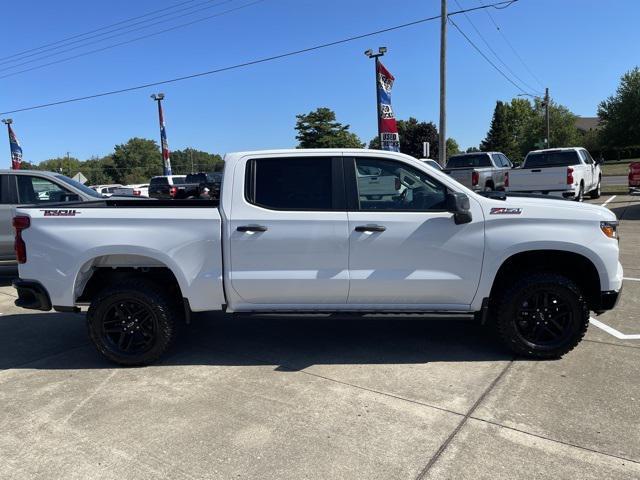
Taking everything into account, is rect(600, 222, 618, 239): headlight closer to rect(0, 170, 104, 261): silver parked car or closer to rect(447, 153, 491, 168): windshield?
rect(0, 170, 104, 261): silver parked car

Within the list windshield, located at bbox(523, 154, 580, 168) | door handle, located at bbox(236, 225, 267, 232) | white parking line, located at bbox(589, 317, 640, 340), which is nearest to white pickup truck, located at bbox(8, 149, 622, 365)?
door handle, located at bbox(236, 225, 267, 232)

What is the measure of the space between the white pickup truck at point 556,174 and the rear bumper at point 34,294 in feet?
45.2

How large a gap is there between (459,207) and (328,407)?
1919 mm

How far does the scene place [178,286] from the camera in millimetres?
4984

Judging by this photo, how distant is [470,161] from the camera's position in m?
19.7

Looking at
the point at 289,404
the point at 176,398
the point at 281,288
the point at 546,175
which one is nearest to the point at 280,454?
the point at 289,404

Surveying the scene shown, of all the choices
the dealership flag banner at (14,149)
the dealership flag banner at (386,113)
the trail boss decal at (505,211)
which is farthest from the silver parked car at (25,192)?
the dealership flag banner at (14,149)

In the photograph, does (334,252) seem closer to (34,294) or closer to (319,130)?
(34,294)

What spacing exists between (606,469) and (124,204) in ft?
14.5

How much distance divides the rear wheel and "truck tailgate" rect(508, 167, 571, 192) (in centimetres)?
1313

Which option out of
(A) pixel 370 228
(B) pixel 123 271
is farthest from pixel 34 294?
(A) pixel 370 228

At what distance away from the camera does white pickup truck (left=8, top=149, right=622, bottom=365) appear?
4.52 m

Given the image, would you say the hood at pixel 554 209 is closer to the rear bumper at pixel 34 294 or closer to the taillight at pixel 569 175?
the rear bumper at pixel 34 294

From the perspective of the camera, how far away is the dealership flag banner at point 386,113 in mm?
19125
